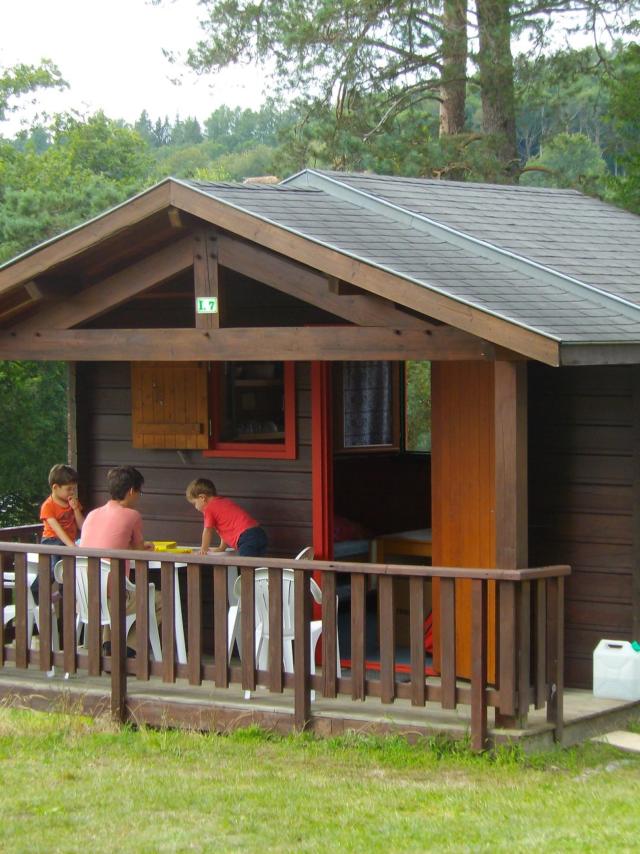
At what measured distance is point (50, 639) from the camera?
8844 mm

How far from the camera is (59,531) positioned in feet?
31.7

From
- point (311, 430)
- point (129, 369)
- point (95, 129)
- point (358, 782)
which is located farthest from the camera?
point (95, 129)

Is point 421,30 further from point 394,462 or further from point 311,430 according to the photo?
point 311,430

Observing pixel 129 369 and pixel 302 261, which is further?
pixel 129 369

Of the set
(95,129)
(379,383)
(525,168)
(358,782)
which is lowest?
(358,782)

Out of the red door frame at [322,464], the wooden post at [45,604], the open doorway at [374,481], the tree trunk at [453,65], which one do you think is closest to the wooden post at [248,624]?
the wooden post at [45,604]

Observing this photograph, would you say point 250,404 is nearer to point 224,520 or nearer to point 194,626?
point 224,520

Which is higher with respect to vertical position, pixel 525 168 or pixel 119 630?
pixel 525 168

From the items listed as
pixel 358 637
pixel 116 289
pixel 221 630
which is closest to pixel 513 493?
pixel 358 637

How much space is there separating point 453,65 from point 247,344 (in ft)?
49.2

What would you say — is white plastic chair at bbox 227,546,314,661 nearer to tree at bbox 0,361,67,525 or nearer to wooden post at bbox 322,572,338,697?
wooden post at bbox 322,572,338,697

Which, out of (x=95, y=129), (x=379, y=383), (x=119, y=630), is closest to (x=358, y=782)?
(x=119, y=630)

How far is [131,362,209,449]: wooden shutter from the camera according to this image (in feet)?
33.5

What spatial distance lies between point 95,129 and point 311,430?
39087mm
